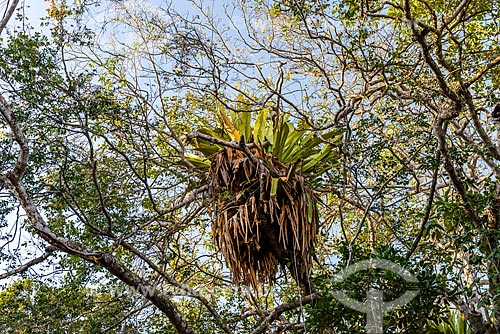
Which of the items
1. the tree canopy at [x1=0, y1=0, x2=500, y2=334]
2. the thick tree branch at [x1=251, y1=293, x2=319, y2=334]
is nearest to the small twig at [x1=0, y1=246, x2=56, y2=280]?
the tree canopy at [x1=0, y1=0, x2=500, y2=334]

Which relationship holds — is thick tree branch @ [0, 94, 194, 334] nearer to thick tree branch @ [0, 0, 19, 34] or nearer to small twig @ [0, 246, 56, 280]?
small twig @ [0, 246, 56, 280]

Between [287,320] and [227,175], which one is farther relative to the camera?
[287,320]

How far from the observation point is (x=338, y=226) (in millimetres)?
5730

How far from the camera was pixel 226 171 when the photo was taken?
3930mm

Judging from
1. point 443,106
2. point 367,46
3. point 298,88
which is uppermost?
point 298,88

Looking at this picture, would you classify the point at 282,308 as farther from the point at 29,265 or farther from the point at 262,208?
the point at 29,265

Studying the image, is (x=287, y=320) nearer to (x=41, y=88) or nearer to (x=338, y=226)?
(x=338, y=226)

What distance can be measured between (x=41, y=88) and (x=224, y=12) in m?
1.92

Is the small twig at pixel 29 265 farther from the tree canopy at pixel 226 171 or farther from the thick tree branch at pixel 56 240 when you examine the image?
the thick tree branch at pixel 56 240

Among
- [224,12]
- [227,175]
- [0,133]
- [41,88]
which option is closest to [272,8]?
[224,12]

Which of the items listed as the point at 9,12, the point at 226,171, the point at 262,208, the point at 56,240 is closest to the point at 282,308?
the point at 262,208

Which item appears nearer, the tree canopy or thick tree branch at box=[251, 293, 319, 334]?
the tree canopy

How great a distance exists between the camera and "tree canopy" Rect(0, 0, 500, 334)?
3.57 metres

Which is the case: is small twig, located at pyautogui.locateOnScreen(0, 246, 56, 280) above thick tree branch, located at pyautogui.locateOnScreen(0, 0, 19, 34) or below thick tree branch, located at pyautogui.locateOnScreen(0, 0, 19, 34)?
below
